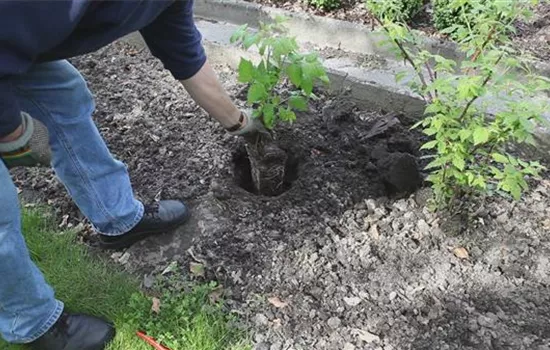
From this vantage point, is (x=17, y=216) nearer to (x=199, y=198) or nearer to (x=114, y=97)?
(x=199, y=198)

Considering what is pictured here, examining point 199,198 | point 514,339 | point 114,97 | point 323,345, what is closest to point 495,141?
point 514,339

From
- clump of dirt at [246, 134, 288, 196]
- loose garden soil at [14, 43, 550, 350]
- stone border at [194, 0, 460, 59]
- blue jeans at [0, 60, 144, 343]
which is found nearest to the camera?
blue jeans at [0, 60, 144, 343]

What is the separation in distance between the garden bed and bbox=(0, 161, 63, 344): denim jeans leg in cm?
280

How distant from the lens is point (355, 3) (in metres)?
4.41

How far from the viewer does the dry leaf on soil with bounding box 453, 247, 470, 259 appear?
8.84ft

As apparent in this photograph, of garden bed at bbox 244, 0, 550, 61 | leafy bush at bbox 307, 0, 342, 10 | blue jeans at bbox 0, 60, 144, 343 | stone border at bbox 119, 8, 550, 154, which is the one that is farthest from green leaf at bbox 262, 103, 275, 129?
leafy bush at bbox 307, 0, 342, 10

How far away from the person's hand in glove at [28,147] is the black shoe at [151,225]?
842 mm

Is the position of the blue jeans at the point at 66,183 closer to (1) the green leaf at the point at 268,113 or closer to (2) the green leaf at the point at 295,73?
(1) the green leaf at the point at 268,113

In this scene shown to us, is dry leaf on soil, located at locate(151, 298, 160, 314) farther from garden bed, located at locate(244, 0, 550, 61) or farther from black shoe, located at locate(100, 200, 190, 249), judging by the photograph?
garden bed, located at locate(244, 0, 550, 61)

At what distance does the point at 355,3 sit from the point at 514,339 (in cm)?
284

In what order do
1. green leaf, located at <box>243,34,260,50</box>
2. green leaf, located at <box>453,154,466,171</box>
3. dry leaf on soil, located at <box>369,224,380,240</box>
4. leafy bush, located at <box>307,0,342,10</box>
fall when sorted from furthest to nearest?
1. leafy bush, located at <box>307,0,342,10</box>
2. dry leaf on soil, located at <box>369,224,380,240</box>
3. green leaf, located at <box>243,34,260,50</box>
4. green leaf, located at <box>453,154,466,171</box>

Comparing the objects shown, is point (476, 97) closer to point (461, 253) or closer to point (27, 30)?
point (461, 253)

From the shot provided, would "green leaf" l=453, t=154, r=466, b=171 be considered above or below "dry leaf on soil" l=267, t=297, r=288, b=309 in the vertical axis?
above

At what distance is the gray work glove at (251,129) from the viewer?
2768 millimetres
